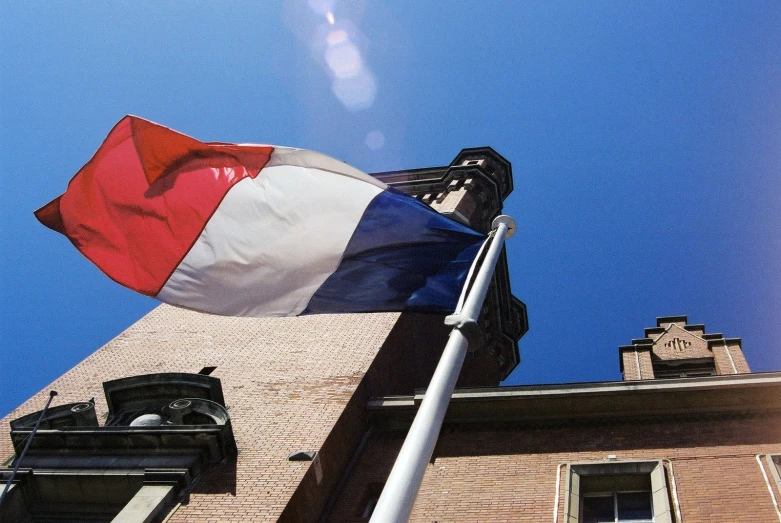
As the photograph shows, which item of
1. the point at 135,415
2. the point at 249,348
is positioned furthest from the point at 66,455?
the point at 249,348

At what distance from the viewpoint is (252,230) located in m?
12.3

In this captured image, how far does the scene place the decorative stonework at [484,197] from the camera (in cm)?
3634

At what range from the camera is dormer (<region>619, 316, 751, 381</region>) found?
2222cm

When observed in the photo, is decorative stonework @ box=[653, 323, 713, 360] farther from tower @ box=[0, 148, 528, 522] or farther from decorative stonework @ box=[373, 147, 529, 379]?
decorative stonework @ box=[373, 147, 529, 379]

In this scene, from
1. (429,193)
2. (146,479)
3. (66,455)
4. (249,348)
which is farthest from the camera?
(429,193)

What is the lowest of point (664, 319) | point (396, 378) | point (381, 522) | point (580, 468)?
point (381, 522)

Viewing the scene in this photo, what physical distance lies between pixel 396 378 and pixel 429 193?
14.9 m

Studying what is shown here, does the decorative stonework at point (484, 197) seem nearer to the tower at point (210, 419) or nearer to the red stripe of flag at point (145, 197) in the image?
the tower at point (210, 419)

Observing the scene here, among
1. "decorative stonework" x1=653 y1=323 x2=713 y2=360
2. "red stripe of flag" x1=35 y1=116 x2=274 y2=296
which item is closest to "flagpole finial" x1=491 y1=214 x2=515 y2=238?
"red stripe of flag" x1=35 y1=116 x2=274 y2=296

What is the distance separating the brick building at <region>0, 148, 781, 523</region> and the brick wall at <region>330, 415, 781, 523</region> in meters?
0.04

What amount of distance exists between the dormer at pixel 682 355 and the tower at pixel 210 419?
22.6 feet

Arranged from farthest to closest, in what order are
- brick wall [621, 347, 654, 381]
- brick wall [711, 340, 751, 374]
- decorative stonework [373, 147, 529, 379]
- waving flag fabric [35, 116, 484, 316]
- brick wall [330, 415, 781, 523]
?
decorative stonework [373, 147, 529, 379] < brick wall [621, 347, 654, 381] < brick wall [711, 340, 751, 374] < brick wall [330, 415, 781, 523] < waving flag fabric [35, 116, 484, 316]

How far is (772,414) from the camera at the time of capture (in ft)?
54.9

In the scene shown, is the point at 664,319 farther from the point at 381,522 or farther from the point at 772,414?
the point at 381,522
